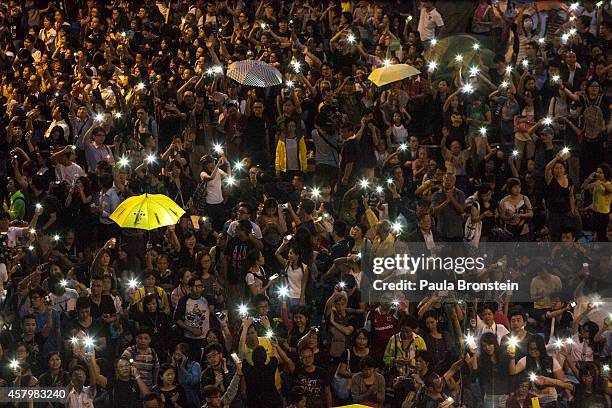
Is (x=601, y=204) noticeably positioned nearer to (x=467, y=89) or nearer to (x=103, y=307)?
(x=467, y=89)

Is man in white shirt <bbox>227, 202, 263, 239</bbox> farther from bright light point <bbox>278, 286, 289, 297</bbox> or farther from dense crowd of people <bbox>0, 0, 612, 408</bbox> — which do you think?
bright light point <bbox>278, 286, 289, 297</bbox>

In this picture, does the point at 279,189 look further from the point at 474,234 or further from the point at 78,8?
the point at 78,8

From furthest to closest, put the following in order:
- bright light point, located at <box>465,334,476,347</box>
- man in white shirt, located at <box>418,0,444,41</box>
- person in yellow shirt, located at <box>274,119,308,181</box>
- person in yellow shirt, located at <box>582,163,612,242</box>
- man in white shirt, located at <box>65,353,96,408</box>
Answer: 1. man in white shirt, located at <box>418,0,444,41</box>
2. person in yellow shirt, located at <box>274,119,308,181</box>
3. person in yellow shirt, located at <box>582,163,612,242</box>
4. bright light point, located at <box>465,334,476,347</box>
5. man in white shirt, located at <box>65,353,96,408</box>

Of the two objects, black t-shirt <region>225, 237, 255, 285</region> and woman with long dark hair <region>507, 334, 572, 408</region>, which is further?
black t-shirt <region>225, 237, 255, 285</region>

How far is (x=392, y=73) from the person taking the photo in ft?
62.5

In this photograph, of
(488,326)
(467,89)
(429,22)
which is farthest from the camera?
(429,22)

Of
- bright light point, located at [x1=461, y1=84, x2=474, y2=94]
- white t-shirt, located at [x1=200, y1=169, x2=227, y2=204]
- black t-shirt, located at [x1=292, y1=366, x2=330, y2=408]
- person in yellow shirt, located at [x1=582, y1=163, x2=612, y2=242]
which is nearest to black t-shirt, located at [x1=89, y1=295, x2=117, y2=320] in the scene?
black t-shirt, located at [x1=292, y1=366, x2=330, y2=408]

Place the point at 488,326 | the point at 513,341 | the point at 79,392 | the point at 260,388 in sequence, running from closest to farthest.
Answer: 1. the point at 79,392
2. the point at 260,388
3. the point at 513,341
4. the point at 488,326

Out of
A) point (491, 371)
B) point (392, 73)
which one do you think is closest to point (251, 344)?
point (491, 371)

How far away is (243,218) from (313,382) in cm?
280

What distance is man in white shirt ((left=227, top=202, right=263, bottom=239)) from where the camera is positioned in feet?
53.0

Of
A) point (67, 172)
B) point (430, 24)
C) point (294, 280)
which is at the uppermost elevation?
point (430, 24)

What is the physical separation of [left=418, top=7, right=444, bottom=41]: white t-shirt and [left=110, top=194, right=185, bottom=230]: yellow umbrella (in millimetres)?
7603

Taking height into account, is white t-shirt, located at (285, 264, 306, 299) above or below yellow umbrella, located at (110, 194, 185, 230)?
below
